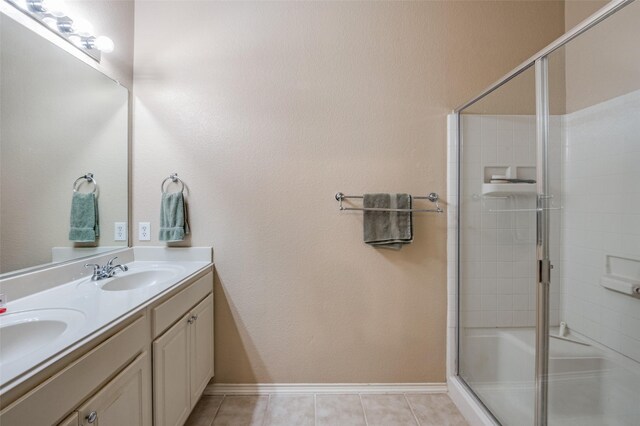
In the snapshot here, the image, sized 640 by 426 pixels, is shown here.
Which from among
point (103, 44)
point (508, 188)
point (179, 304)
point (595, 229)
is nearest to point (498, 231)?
point (508, 188)

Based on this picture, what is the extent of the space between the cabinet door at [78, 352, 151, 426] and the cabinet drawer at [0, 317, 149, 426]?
0.04 metres

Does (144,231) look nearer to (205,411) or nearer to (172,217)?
(172,217)

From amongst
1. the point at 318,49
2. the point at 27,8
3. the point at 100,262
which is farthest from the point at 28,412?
the point at 318,49

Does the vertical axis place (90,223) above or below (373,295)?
→ above

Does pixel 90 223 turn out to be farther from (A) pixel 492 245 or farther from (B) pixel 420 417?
(A) pixel 492 245

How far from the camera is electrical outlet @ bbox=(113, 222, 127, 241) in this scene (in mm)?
1612

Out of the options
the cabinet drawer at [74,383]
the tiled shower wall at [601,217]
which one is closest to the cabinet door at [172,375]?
the cabinet drawer at [74,383]

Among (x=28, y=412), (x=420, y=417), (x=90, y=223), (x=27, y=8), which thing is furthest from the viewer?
(x=420, y=417)

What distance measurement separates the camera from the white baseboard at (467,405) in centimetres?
141

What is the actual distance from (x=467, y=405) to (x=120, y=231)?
2.27 metres

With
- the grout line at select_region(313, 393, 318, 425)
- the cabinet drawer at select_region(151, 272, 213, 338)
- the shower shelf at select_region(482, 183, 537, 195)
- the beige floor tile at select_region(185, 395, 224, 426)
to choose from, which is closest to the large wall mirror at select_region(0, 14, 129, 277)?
the cabinet drawer at select_region(151, 272, 213, 338)

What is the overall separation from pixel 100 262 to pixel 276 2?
1.88 metres

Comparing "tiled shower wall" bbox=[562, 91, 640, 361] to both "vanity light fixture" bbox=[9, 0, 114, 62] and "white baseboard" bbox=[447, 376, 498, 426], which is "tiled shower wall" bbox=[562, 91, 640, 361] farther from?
"vanity light fixture" bbox=[9, 0, 114, 62]

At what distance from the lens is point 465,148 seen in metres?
1.72
